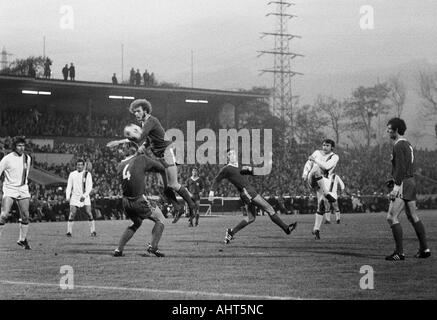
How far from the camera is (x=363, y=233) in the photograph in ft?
73.4

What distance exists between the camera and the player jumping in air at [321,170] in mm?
19578

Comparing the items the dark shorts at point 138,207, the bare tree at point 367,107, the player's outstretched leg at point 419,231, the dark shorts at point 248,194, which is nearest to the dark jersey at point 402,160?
the player's outstretched leg at point 419,231

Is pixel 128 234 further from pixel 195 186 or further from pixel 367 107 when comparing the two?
pixel 367 107

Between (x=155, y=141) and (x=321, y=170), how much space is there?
7.03 metres

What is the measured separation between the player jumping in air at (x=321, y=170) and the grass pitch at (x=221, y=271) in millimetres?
1158

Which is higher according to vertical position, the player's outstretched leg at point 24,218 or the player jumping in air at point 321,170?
the player jumping in air at point 321,170

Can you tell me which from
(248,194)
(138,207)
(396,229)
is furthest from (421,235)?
(138,207)

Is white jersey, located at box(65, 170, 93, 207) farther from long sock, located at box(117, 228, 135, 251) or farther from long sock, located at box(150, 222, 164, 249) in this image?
long sock, located at box(150, 222, 164, 249)

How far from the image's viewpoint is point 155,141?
48.8 feet

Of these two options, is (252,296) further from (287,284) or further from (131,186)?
(131,186)

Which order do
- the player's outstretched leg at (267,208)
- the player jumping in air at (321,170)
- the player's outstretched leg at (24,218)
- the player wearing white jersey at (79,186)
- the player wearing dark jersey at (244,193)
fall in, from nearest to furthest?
1. the player's outstretched leg at (24,218)
2. the player's outstretched leg at (267,208)
3. the player wearing dark jersey at (244,193)
4. the player jumping in air at (321,170)
5. the player wearing white jersey at (79,186)

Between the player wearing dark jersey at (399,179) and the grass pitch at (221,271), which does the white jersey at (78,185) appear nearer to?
the grass pitch at (221,271)

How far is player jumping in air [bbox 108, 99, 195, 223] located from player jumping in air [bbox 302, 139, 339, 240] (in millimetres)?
4569

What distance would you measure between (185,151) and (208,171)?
195 inches
